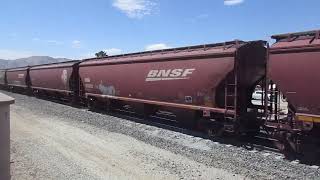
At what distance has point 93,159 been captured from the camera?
10008mm

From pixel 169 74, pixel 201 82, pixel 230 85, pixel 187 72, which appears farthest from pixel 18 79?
pixel 230 85

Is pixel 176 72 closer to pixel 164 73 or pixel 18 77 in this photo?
pixel 164 73

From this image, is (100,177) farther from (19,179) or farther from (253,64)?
(253,64)

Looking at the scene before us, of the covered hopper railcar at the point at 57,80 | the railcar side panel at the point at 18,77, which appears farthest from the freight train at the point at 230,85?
the railcar side panel at the point at 18,77

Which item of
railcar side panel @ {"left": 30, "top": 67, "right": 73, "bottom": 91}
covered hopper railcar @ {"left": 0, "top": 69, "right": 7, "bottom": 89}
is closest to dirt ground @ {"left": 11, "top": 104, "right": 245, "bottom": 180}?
railcar side panel @ {"left": 30, "top": 67, "right": 73, "bottom": 91}

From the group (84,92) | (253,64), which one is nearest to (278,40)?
(253,64)

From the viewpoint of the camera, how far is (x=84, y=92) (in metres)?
26.2

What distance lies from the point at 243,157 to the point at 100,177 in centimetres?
408

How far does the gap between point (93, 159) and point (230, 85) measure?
507 centimetres

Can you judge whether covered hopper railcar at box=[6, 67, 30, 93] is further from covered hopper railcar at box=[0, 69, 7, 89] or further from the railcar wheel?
the railcar wheel

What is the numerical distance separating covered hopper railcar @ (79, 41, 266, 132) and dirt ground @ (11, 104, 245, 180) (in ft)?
8.47

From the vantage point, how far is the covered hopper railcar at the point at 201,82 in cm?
1265

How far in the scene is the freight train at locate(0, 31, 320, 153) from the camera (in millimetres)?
9883

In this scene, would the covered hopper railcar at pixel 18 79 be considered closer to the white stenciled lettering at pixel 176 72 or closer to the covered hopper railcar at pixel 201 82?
the covered hopper railcar at pixel 201 82
